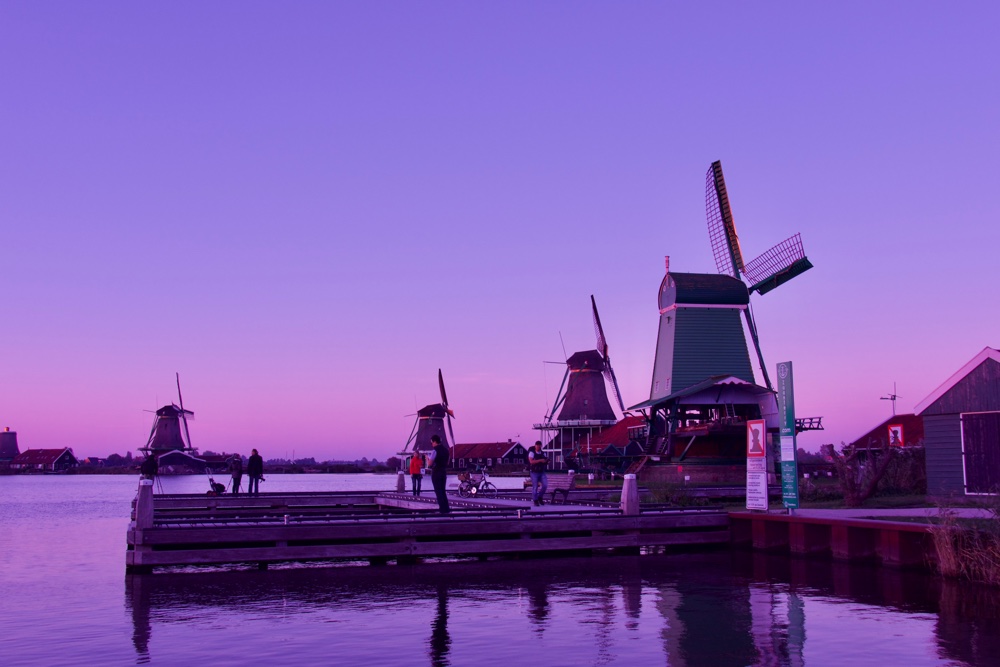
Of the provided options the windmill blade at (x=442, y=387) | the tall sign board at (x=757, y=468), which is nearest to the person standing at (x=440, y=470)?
the tall sign board at (x=757, y=468)

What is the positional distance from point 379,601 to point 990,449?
17.4 meters

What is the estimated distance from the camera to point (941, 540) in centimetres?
1756

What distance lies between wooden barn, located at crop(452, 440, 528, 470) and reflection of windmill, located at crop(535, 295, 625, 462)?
40.2 metres

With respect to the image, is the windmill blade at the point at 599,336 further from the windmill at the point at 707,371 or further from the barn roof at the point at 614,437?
the windmill at the point at 707,371

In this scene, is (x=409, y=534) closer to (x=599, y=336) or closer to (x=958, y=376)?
(x=958, y=376)

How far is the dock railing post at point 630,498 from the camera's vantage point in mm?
23828

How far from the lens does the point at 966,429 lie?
26.0 metres

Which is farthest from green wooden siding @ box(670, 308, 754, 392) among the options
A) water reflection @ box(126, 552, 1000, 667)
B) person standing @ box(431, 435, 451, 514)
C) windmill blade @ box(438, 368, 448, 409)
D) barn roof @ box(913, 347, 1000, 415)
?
windmill blade @ box(438, 368, 448, 409)

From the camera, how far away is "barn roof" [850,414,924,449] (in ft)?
162

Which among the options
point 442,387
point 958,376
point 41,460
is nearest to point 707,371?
point 958,376

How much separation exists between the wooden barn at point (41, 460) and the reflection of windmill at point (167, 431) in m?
42.7

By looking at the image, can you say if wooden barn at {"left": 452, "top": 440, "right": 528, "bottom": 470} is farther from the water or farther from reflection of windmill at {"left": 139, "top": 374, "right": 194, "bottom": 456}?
the water

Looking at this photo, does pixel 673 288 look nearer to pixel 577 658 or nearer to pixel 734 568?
pixel 734 568

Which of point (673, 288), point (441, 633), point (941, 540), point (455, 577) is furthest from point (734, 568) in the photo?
point (673, 288)
